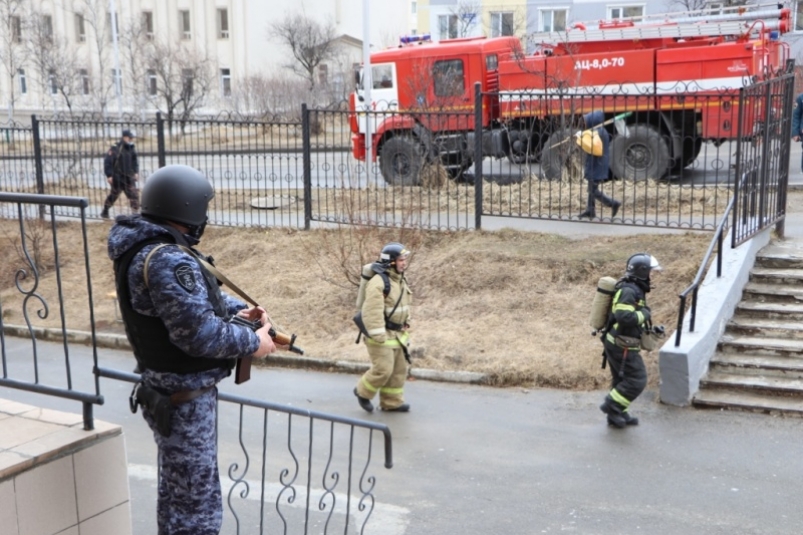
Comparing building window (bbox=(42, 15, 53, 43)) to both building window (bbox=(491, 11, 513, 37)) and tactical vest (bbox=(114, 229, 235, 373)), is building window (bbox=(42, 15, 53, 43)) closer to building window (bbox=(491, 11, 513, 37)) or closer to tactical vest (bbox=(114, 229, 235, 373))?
building window (bbox=(491, 11, 513, 37))

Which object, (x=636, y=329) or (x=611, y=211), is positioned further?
(x=611, y=211)

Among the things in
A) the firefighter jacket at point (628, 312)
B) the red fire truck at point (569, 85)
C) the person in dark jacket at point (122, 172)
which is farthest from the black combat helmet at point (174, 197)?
the person in dark jacket at point (122, 172)

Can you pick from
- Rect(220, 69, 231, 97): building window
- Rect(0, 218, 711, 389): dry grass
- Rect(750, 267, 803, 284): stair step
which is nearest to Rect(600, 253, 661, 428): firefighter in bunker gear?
Rect(0, 218, 711, 389): dry grass

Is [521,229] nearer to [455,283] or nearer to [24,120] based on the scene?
[455,283]

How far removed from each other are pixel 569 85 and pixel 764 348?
951 centimetres

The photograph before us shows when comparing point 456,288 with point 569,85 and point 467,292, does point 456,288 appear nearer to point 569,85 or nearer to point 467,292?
point 467,292

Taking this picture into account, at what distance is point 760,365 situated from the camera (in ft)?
27.7

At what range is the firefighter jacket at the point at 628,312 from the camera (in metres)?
7.40

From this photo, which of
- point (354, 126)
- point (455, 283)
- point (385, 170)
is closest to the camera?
point (455, 283)

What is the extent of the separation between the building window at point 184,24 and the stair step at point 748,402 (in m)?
43.5

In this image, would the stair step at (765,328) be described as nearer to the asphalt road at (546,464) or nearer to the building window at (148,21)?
the asphalt road at (546,464)

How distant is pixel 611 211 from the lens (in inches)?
497

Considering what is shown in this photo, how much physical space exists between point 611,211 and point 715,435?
220 inches

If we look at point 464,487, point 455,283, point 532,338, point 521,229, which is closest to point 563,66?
point 521,229
